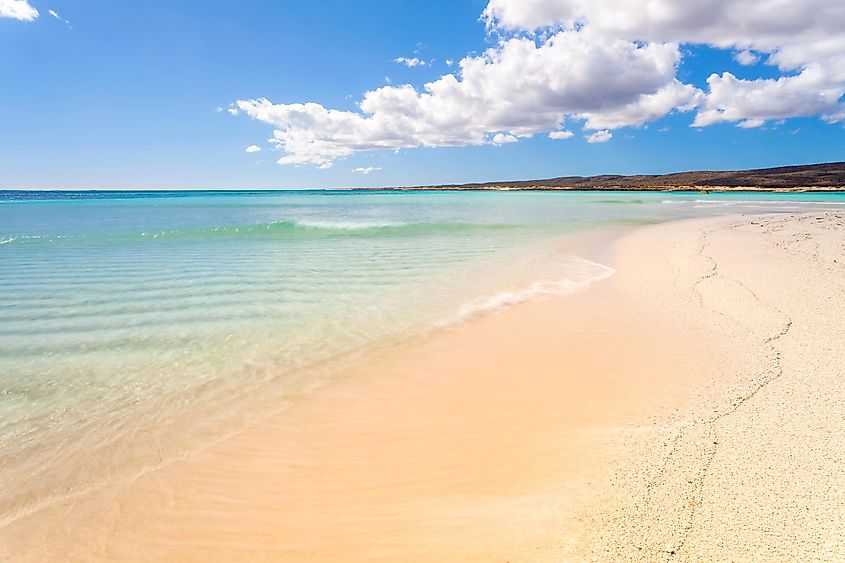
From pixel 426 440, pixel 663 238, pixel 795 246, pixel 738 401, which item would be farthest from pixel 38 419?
pixel 663 238

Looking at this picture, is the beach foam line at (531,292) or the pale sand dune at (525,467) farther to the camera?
the beach foam line at (531,292)

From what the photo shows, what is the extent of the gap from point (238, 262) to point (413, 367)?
31.9ft

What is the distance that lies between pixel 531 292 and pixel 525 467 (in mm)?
6139

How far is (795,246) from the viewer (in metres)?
13.5

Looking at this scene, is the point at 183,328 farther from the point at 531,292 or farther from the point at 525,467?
the point at 531,292

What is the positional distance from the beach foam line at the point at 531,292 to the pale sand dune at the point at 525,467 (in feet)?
5.80

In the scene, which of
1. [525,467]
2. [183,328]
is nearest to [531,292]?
[525,467]

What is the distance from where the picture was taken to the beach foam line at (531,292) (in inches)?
316

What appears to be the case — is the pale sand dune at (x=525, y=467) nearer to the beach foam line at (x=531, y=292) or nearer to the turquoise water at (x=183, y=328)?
the turquoise water at (x=183, y=328)

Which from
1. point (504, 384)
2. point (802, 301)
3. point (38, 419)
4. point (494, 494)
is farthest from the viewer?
point (802, 301)

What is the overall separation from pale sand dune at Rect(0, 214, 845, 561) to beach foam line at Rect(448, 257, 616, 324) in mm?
1767

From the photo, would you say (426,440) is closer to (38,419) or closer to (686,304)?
(38,419)

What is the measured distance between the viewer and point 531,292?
932 cm

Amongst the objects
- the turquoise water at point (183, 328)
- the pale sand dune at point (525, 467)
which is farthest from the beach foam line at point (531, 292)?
the pale sand dune at point (525, 467)
